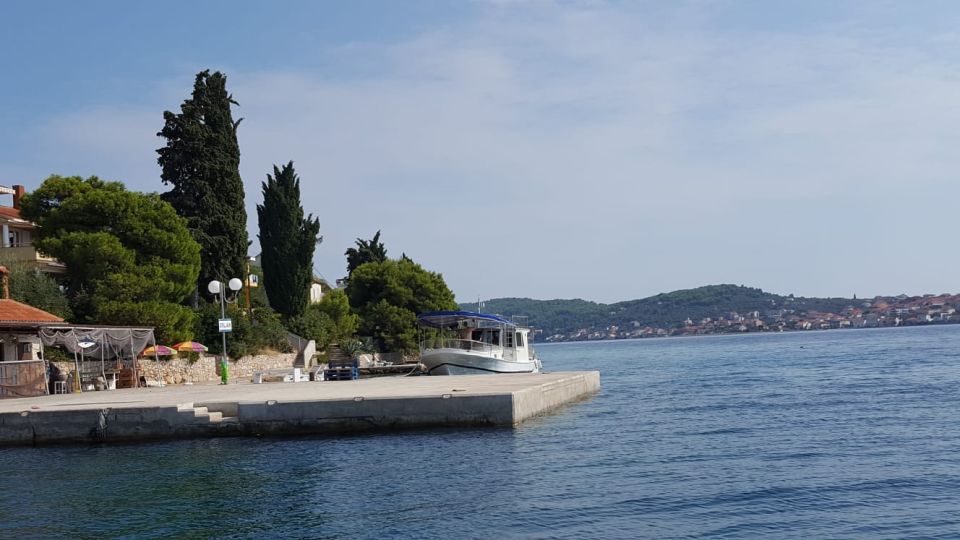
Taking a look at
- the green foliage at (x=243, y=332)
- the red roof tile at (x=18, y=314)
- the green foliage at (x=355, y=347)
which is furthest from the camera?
the green foliage at (x=355, y=347)

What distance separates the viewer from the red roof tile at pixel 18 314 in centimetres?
3086

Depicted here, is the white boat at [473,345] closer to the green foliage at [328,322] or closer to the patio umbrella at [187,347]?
the patio umbrella at [187,347]

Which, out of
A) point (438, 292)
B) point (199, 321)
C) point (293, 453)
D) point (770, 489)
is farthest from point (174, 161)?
point (770, 489)

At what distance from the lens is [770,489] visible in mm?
16062

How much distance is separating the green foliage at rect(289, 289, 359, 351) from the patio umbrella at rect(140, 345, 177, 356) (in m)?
18.5

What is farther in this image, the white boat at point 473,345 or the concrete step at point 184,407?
the white boat at point 473,345

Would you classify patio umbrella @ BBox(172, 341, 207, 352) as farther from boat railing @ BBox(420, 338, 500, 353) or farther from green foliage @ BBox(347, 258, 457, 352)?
green foliage @ BBox(347, 258, 457, 352)

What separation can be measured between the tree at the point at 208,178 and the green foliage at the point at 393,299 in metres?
19.4

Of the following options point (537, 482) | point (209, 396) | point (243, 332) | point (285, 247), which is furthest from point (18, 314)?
point (285, 247)

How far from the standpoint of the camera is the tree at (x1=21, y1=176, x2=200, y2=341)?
4100cm

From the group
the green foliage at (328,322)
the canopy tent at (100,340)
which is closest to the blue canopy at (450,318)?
the green foliage at (328,322)

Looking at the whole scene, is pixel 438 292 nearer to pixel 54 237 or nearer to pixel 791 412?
pixel 54 237

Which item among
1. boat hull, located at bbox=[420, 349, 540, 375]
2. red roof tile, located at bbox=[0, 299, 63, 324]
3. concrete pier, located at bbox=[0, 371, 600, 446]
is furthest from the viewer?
boat hull, located at bbox=[420, 349, 540, 375]

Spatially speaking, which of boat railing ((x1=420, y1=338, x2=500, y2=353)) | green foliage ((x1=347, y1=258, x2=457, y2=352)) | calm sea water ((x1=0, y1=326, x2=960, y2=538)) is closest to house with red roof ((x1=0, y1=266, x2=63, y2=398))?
calm sea water ((x1=0, y1=326, x2=960, y2=538))
